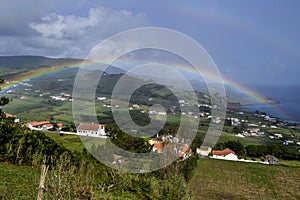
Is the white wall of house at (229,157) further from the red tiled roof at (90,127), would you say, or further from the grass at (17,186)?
the grass at (17,186)

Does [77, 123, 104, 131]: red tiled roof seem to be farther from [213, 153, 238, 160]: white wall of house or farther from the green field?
[213, 153, 238, 160]: white wall of house

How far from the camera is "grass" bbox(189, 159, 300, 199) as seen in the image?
2109 cm

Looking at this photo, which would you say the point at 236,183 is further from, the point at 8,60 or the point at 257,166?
the point at 8,60

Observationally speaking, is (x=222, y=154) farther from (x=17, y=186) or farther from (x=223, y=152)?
(x=17, y=186)

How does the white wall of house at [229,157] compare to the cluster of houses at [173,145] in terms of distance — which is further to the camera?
the white wall of house at [229,157]

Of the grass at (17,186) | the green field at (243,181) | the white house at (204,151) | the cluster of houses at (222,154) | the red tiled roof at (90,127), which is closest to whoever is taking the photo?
the grass at (17,186)

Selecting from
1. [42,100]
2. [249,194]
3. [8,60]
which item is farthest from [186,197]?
[8,60]

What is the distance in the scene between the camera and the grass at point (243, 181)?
21094 mm

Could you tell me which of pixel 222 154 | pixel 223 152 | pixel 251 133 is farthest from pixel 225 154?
pixel 251 133

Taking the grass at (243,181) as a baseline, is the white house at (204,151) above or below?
above

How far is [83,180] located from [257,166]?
2904 cm

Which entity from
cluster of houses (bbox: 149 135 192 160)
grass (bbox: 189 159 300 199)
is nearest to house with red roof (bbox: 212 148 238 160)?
grass (bbox: 189 159 300 199)

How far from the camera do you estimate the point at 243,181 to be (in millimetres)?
25797

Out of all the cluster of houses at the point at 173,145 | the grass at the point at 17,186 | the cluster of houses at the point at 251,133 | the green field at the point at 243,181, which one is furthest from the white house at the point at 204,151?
the grass at the point at 17,186
